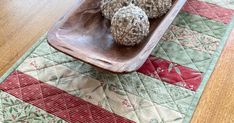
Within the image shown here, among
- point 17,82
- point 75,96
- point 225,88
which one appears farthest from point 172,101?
point 17,82

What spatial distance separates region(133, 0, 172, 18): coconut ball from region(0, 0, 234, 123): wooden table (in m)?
0.30

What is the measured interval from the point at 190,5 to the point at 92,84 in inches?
25.2

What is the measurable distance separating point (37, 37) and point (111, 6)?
0.36 meters

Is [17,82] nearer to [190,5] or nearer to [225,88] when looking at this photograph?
A: [225,88]

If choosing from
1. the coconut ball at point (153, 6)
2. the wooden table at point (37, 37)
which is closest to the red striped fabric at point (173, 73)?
the wooden table at point (37, 37)

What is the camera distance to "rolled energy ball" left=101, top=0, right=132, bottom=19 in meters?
1.13

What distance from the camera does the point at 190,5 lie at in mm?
1474

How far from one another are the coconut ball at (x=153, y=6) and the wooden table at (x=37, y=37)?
30 centimetres

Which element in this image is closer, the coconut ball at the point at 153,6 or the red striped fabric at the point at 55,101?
the red striped fabric at the point at 55,101

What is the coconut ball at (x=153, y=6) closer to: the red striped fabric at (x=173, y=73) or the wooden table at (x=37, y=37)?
the red striped fabric at (x=173, y=73)

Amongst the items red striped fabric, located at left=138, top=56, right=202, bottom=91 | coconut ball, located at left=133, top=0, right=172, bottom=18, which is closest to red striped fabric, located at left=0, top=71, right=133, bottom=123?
red striped fabric, located at left=138, top=56, right=202, bottom=91

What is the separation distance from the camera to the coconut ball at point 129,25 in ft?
3.42

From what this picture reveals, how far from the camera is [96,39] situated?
1140mm

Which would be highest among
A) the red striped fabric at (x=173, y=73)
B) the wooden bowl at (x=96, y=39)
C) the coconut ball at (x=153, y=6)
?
the coconut ball at (x=153, y=6)
